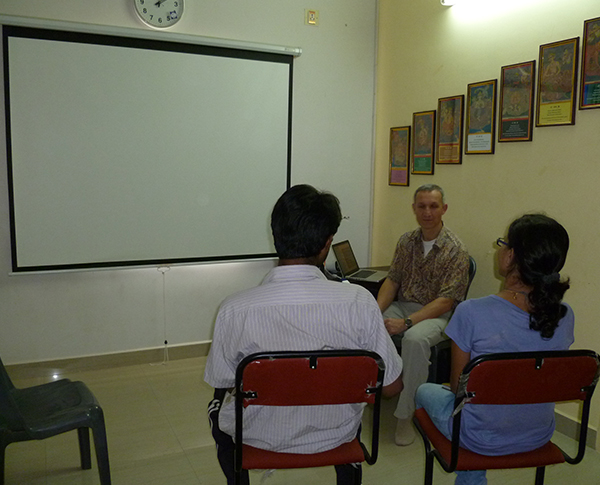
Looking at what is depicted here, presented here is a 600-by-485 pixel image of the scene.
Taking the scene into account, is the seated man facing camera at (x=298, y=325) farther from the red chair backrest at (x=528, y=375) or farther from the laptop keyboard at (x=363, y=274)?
the laptop keyboard at (x=363, y=274)

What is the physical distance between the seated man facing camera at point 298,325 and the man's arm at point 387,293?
1.61 m

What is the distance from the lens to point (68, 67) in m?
3.18

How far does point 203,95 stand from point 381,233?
5.85 ft

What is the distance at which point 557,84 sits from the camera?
8.63 ft

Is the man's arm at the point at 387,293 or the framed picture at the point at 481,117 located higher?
the framed picture at the point at 481,117

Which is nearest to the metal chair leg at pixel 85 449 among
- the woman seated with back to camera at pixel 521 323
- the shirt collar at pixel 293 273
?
the shirt collar at pixel 293 273

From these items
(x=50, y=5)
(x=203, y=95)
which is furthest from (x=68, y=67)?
(x=203, y=95)

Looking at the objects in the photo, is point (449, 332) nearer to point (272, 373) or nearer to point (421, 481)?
point (272, 373)

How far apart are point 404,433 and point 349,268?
1302mm

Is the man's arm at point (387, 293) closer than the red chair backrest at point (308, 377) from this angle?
No

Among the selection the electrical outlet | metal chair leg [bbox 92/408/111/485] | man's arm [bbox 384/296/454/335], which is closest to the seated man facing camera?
metal chair leg [bbox 92/408/111/485]

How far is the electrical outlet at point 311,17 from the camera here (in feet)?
12.8

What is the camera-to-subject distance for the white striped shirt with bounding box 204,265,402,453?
148 centimetres

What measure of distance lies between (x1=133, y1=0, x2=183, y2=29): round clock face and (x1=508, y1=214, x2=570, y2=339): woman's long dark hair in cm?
281
